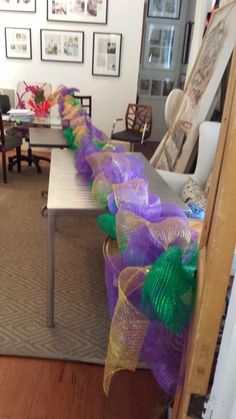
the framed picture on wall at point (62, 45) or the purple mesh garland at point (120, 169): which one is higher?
the framed picture on wall at point (62, 45)

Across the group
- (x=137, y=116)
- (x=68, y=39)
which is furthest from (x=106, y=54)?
(x=137, y=116)

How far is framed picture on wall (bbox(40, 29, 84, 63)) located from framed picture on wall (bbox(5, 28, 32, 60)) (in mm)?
197

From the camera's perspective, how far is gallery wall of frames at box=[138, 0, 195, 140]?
6.08m

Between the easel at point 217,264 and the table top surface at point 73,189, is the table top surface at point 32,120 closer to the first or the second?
the table top surface at point 73,189

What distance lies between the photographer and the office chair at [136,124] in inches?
193

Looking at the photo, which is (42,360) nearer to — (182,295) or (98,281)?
(98,281)

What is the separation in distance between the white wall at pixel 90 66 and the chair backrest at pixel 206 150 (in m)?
3.11

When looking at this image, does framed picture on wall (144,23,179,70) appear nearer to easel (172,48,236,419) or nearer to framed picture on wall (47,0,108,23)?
framed picture on wall (47,0,108,23)

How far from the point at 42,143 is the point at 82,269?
1.08m

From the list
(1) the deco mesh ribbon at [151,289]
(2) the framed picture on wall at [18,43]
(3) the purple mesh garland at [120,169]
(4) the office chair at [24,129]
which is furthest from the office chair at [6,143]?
(1) the deco mesh ribbon at [151,289]

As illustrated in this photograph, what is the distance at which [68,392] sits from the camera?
1.56 m

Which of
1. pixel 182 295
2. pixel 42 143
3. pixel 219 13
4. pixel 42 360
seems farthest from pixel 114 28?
pixel 182 295

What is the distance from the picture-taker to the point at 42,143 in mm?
2896

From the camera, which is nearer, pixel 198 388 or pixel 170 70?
pixel 198 388
